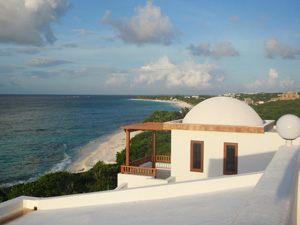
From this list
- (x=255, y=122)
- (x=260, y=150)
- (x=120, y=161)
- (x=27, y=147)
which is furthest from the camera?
(x=27, y=147)

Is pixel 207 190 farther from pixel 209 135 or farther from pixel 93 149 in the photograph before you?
pixel 93 149

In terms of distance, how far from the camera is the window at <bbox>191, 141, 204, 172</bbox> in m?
11.6

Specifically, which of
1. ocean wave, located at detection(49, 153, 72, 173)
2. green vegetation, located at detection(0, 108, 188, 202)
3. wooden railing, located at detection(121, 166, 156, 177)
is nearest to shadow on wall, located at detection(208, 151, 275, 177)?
wooden railing, located at detection(121, 166, 156, 177)

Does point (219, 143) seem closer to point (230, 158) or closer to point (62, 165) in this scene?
point (230, 158)

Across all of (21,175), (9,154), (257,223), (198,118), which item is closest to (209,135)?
(198,118)

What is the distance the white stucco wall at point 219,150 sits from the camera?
420 inches

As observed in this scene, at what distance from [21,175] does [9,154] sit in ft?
33.3

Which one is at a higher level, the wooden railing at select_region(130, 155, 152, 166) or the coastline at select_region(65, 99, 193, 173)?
the wooden railing at select_region(130, 155, 152, 166)

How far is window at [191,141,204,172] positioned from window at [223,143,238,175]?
985 mm

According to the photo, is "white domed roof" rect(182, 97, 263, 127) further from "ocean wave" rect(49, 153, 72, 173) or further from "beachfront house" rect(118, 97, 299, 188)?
"ocean wave" rect(49, 153, 72, 173)

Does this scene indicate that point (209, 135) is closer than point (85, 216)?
No

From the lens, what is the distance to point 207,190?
14.7ft

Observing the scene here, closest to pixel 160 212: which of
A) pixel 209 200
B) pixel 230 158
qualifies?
Answer: pixel 209 200

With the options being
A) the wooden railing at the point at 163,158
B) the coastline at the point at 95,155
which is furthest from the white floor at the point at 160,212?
the coastline at the point at 95,155
